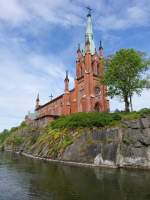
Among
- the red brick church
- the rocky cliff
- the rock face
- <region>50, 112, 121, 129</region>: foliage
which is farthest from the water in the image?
the red brick church

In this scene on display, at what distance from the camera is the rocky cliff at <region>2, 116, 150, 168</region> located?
40.3 metres

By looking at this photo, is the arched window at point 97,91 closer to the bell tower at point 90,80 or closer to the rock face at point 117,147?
the bell tower at point 90,80

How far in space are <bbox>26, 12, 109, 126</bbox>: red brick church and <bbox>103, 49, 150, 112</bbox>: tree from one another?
51.6 feet

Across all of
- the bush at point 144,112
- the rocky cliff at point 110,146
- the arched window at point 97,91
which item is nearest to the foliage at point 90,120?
the rocky cliff at point 110,146

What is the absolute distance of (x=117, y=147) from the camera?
41.3m

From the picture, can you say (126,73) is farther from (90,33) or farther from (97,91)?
(90,33)

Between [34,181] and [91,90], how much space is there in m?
50.9

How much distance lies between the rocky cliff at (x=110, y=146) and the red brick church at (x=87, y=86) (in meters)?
25.5

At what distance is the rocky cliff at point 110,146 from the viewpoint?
40344 millimetres

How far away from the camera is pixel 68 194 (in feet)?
71.5

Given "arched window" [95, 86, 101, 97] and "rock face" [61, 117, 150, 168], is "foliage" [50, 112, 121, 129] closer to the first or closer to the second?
"rock face" [61, 117, 150, 168]

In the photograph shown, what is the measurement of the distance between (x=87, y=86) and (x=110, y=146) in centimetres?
3598

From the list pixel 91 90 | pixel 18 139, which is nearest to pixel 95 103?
pixel 91 90

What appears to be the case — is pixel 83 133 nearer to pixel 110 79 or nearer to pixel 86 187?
pixel 110 79
